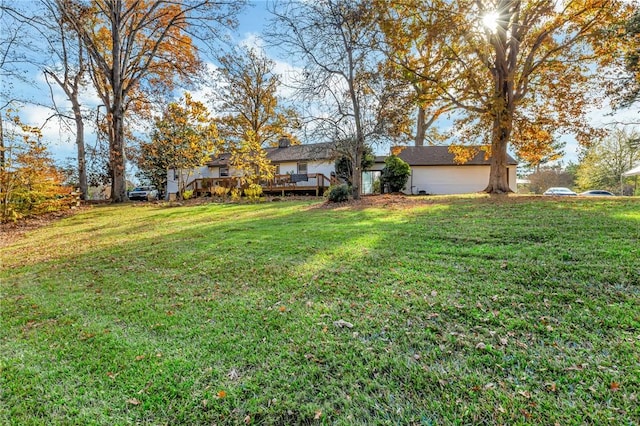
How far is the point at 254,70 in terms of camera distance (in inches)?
799

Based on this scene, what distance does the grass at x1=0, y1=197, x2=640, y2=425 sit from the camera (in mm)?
1844

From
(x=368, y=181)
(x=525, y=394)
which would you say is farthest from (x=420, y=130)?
(x=525, y=394)

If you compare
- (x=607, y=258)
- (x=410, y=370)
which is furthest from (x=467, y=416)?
(x=607, y=258)

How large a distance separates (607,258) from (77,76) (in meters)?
23.1

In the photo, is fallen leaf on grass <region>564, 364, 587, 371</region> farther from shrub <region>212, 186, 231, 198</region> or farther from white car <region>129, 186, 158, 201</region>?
white car <region>129, 186, 158, 201</region>

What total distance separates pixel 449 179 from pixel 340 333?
21221mm

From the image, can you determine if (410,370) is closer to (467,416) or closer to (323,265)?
(467,416)

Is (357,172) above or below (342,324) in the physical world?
above

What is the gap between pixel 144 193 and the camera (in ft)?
84.5

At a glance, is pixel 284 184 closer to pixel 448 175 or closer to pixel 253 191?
pixel 253 191

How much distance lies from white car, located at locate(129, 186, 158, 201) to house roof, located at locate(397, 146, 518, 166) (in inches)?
852

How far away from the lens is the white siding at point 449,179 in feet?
68.8

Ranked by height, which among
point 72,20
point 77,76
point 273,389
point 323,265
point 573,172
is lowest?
point 273,389

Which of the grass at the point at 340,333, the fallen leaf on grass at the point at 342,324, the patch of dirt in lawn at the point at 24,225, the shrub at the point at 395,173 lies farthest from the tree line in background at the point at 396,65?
the fallen leaf on grass at the point at 342,324
